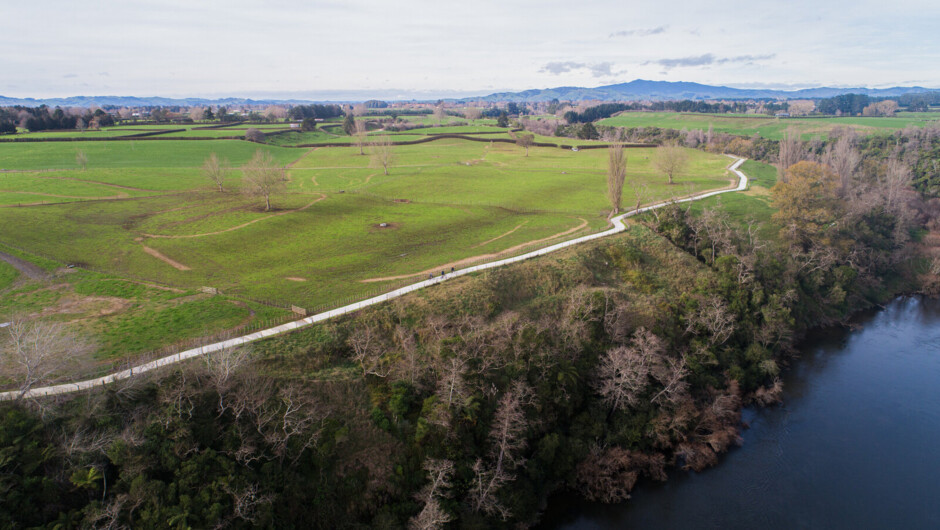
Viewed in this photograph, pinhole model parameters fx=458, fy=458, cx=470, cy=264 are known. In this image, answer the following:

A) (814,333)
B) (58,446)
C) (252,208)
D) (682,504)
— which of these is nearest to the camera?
(58,446)

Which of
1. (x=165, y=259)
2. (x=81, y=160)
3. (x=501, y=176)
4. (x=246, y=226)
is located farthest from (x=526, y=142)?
(x=81, y=160)

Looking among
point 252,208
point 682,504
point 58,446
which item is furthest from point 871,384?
point 252,208

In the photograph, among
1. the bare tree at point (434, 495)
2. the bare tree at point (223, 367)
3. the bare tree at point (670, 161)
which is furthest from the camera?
the bare tree at point (670, 161)

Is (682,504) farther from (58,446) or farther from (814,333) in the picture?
(58,446)

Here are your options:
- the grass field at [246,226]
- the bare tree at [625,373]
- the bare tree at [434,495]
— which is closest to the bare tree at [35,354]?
the grass field at [246,226]

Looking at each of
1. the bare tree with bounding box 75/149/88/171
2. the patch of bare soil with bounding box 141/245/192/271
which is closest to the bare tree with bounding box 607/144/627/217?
the patch of bare soil with bounding box 141/245/192/271

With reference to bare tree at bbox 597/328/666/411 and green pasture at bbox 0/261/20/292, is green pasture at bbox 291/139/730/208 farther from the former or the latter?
green pasture at bbox 0/261/20/292

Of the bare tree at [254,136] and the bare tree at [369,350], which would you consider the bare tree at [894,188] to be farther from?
the bare tree at [254,136]
